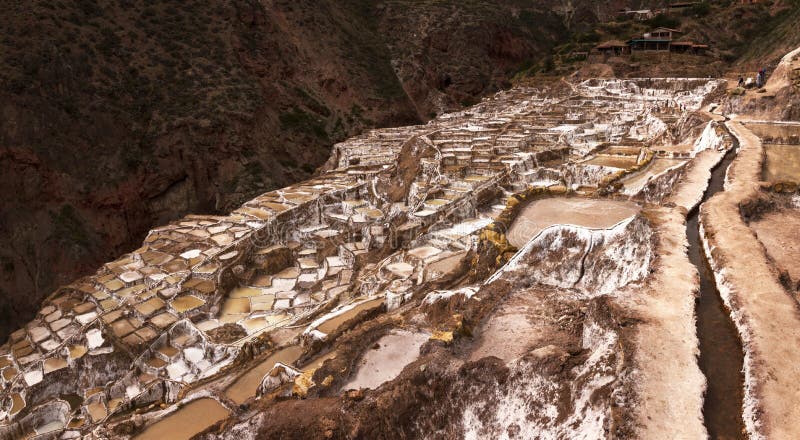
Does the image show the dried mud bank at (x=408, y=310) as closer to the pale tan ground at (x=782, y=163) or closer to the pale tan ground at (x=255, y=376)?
the pale tan ground at (x=255, y=376)

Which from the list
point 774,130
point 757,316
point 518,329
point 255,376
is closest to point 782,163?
point 774,130

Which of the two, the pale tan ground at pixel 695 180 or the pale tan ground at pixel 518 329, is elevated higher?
the pale tan ground at pixel 695 180

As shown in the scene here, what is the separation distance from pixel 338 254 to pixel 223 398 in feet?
29.1

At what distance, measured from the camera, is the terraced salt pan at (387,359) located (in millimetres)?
6430

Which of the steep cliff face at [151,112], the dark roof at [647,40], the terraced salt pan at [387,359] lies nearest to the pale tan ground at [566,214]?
the terraced salt pan at [387,359]

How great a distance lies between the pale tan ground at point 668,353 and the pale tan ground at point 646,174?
569cm

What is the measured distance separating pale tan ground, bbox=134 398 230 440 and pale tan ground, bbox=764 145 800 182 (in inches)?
484

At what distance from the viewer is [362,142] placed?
31.3 metres

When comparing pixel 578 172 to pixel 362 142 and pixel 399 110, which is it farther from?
pixel 399 110

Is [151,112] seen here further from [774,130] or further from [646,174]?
[774,130]

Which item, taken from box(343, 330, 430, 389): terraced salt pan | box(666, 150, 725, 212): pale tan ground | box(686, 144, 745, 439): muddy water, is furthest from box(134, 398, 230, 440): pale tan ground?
box(666, 150, 725, 212): pale tan ground

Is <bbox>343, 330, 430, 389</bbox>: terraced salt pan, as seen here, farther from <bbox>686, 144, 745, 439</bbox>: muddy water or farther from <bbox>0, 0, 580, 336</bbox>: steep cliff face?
<bbox>0, 0, 580, 336</bbox>: steep cliff face

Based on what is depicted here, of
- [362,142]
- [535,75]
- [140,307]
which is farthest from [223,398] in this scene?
[535,75]

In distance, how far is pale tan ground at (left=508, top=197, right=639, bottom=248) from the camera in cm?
992
